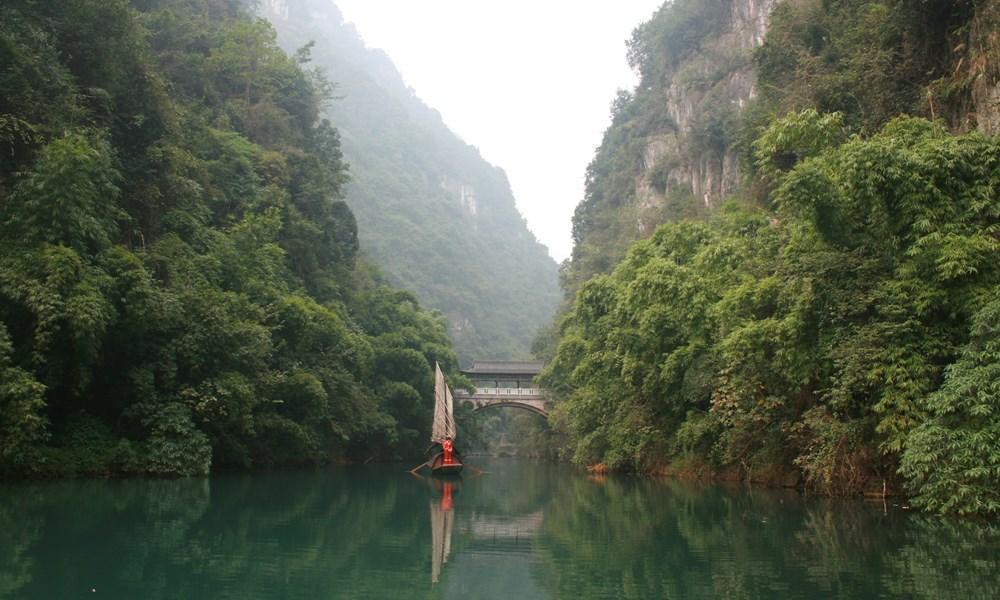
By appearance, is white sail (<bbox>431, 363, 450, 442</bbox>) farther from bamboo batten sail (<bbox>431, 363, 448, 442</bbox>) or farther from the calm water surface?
the calm water surface

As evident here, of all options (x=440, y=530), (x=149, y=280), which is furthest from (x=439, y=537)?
(x=149, y=280)

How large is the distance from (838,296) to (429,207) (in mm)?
114994

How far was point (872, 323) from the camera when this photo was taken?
1378 cm

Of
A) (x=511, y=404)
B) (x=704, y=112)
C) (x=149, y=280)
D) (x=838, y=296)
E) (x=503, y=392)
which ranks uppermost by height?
(x=704, y=112)

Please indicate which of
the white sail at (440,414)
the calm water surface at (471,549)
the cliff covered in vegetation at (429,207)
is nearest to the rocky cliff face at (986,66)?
the calm water surface at (471,549)

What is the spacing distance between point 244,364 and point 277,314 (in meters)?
4.17

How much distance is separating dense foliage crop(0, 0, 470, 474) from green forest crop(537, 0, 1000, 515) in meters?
9.92

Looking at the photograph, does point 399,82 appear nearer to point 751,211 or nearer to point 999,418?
point 751,211

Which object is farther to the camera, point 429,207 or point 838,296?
point 429,207

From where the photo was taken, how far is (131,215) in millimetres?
23594

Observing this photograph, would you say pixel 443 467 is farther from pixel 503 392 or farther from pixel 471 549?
pixel 503 392

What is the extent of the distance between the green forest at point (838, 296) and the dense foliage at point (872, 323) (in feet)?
0.12

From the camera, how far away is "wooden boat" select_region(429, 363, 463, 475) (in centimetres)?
2692

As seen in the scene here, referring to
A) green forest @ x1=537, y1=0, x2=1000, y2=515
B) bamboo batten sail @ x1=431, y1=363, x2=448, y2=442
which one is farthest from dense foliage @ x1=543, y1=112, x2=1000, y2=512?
bamboo batten sail @ x1=431, y1=363, x2=448, y2=442
